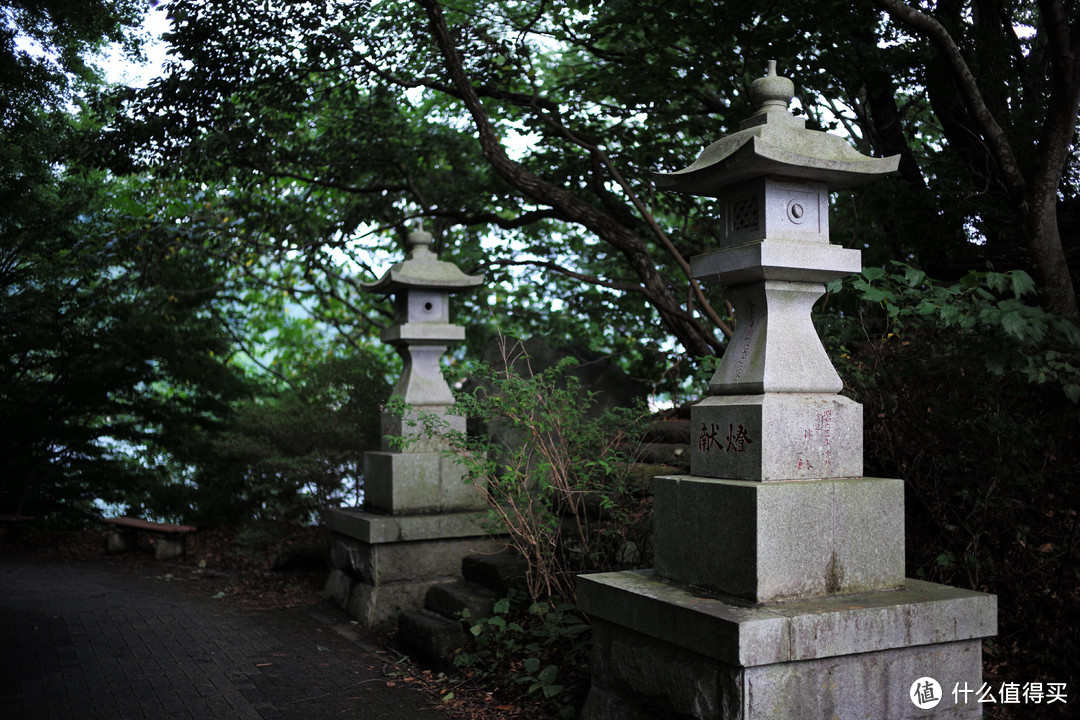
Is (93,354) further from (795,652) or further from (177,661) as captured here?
(795,652)

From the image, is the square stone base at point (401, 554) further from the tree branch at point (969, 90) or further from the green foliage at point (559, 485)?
the tree branch at point (969, 90)

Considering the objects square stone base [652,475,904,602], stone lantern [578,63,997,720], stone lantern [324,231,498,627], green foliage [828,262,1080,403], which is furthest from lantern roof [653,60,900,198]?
stone lantern [324,231,498,627]

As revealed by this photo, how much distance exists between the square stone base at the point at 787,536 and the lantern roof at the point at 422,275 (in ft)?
14.1

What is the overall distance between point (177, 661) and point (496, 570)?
7.78 ft

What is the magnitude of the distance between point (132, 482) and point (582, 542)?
906 centimetres

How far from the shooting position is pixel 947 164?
720cm

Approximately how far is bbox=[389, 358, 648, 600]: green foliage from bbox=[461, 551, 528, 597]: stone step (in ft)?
0.61

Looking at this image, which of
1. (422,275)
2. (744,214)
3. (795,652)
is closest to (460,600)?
(422,275)

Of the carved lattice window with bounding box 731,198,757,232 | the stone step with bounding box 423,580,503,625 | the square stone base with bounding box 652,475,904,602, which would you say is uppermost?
the carved lattice window with bounding box 731,198,757,232

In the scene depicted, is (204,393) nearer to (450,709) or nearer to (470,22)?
(470,22)

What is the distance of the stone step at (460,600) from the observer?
6301 mm

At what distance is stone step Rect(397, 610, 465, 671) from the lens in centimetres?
606

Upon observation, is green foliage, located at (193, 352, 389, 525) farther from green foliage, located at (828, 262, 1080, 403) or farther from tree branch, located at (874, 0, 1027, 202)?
tree branch, located at (874, 0, 1027, 202)

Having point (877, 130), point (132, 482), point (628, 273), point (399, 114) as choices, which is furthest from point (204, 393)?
point (877, 130)
